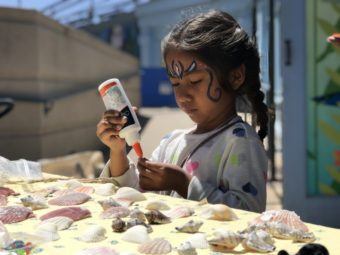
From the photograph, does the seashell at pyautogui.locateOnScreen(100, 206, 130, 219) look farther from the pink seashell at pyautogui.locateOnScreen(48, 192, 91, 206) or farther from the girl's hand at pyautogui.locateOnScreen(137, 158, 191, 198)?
the girl's hand at pyautogui.locateOnScreen(137, 158, 191, 198)

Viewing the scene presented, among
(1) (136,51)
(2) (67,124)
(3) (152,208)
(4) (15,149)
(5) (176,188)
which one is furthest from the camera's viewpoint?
(1) (136,51)

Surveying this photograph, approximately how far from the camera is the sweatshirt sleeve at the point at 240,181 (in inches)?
56.9

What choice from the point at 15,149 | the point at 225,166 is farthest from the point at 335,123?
the point at 15,149

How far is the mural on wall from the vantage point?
→ 136 inches

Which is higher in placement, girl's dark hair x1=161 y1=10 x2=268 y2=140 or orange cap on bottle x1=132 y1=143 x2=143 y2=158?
girl's dark hair x1=161 y1=10 x2=268 y2=140

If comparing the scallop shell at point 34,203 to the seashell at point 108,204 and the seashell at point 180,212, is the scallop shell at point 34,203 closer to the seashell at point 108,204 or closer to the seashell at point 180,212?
the seashell at point 108,204

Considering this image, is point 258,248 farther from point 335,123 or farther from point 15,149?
point 15,149

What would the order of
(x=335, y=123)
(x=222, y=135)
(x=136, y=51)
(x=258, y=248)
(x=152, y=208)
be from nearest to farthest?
(x=258, y=248), (x=152, y=208), (x=222, y=135), (x=335, y=123), (x=136, y=51)

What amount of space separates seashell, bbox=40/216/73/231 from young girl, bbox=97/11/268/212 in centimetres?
47

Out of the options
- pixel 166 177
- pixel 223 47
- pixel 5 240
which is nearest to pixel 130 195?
pixel 166 177

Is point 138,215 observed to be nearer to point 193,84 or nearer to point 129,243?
point 129,243

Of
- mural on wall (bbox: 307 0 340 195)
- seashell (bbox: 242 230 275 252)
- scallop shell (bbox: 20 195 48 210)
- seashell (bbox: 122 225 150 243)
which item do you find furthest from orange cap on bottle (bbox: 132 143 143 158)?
mural on wall (bbox: 307 0 340 195)

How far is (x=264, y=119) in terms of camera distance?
1.70 metres

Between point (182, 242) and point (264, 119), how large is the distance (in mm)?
877
